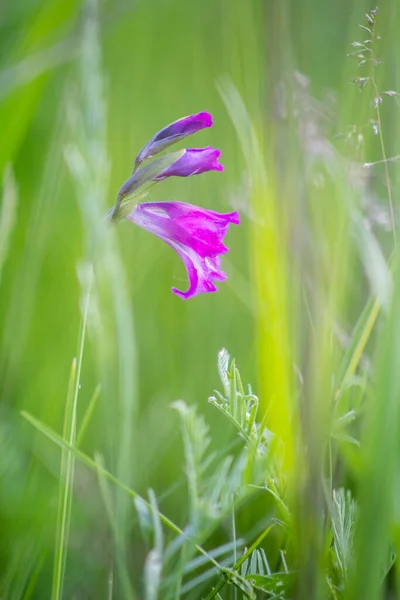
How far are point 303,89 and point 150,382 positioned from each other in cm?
65

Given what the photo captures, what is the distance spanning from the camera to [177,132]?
664 mm

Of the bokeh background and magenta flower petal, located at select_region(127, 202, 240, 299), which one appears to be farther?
magenta flower petal, located at select_region(127, 202, 240, 299)

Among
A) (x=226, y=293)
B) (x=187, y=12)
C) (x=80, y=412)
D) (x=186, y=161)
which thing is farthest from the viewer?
(x=187, y=12)

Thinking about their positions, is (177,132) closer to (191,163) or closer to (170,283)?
(191,163)

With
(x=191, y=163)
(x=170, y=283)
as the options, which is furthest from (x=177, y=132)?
(x=170, y=283)

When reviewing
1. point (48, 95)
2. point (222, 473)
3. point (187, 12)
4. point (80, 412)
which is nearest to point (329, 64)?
point (48, 95)

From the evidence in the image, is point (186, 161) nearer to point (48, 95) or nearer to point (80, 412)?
point (80, 412)

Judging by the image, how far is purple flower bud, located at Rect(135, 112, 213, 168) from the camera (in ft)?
2.16

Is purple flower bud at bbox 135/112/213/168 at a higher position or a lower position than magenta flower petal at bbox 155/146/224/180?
higher

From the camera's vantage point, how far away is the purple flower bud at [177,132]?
0.66 meters

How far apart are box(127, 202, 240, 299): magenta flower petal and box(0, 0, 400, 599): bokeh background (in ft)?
0.17

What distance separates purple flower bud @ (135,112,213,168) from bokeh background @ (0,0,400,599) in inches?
2.4

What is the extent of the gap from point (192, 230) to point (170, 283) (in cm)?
92

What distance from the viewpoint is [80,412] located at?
1134 millimetres
